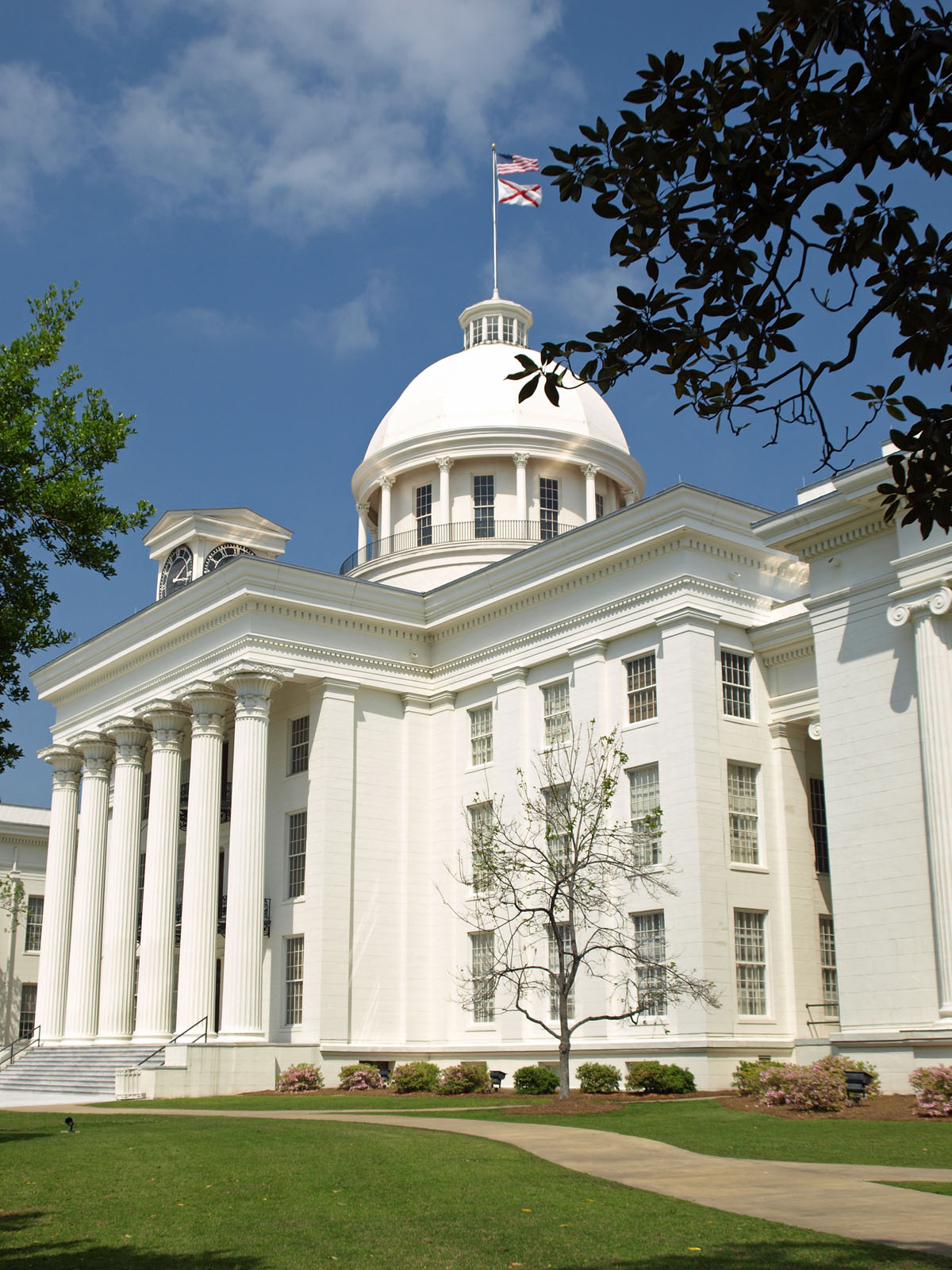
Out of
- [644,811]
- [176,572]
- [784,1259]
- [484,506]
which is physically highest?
[484,506]

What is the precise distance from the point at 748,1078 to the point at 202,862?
18267 mm

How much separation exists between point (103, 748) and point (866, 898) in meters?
29.6

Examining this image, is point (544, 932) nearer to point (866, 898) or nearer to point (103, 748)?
point (866, 898)

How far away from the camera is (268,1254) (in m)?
10.7

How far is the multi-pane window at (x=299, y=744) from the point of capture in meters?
41.0

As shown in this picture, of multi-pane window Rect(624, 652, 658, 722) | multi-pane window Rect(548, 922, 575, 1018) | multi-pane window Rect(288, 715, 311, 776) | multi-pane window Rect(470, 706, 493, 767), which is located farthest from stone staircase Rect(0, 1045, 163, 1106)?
multi-pane window Rect(624, 652, 658, 722)

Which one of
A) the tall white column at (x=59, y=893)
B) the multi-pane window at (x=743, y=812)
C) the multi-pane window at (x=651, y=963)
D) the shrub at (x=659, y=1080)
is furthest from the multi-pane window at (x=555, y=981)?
the tall white column at (x=59, y=893)

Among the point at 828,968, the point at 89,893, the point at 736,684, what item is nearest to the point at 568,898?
the point at 736,684

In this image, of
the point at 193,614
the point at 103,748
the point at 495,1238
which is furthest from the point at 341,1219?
the point at 103,748

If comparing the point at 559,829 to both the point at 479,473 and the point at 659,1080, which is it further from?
the point at 479,473

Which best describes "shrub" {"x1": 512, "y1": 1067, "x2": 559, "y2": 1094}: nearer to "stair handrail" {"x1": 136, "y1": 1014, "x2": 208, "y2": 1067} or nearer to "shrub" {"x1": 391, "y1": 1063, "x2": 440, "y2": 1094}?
"shrub" {"x1": 391, "y1": 1063, "x2": 440, "y2": 1094}

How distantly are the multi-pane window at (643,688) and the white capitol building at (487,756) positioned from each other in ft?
0.28

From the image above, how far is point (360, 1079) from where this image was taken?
36.0 m

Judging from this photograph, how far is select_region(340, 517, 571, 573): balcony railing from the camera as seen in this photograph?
48.7 meters
